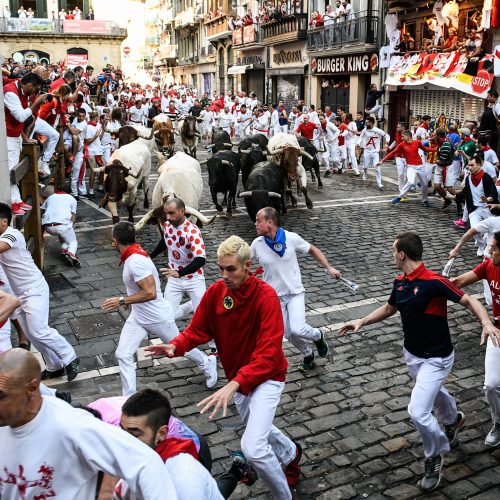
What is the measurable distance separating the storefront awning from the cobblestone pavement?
24775 millimetres

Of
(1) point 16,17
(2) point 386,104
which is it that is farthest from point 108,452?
(1) point 16,17

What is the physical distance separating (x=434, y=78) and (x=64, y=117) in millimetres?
12702

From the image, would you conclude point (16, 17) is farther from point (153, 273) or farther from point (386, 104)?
point (153, 273)

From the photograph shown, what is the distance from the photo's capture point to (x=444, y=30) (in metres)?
21.4

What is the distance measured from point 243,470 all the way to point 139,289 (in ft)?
7.31

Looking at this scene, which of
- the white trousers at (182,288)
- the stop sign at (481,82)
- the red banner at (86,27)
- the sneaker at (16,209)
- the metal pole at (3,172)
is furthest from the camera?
the red banner at (86,27)

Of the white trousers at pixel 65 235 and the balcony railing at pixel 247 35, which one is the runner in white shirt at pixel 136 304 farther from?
the balcony railing at pixel 247 35

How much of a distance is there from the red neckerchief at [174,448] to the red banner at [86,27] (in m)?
59.1

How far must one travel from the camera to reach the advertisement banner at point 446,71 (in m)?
18.8

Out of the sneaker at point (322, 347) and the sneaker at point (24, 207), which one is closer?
the sneaker at point (322, 347)

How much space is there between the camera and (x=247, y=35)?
43156 mm

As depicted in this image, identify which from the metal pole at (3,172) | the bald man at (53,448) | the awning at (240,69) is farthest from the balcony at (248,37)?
the bald man at (53,448)

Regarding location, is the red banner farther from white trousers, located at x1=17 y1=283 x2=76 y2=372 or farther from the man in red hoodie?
the man in red hoodie

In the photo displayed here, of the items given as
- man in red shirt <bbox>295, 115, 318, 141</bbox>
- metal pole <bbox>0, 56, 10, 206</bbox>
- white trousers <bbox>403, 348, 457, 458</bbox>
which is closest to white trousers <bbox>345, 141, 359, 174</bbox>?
man in red shirt <bbox>295, 115, 318, 141</bbox>
